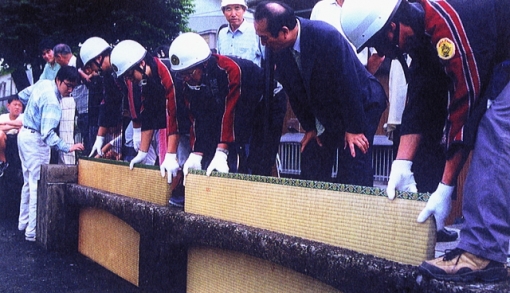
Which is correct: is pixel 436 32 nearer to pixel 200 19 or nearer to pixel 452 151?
pixel 452 151

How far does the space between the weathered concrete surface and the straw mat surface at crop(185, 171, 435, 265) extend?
63 millimetres

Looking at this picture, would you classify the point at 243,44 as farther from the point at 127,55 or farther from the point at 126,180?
the point at 126,180

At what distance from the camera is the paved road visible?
155 inches

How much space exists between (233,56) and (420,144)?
5.65 ft

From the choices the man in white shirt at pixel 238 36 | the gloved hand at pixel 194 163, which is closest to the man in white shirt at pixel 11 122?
the man in white shirt at pixel 238 36

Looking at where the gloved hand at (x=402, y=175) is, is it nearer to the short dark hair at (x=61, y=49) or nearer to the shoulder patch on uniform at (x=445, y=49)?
the shoulder patch on uniform at (x=445, y=49)

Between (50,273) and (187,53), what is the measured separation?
214 centimetres

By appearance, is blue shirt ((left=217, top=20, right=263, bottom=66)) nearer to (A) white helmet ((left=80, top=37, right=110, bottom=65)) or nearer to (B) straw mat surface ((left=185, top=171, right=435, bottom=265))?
(B) straw mat surface ((left=185, top=171, right=435, bottom=265))

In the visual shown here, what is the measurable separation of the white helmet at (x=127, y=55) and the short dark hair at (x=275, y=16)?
5.04ft

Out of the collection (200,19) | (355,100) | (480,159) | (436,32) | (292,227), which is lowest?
(292,227)

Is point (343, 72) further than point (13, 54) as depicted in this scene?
No

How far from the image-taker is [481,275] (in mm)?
1675

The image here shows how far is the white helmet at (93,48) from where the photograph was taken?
15.5 ft

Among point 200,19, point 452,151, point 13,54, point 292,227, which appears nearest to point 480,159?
point 452,151
